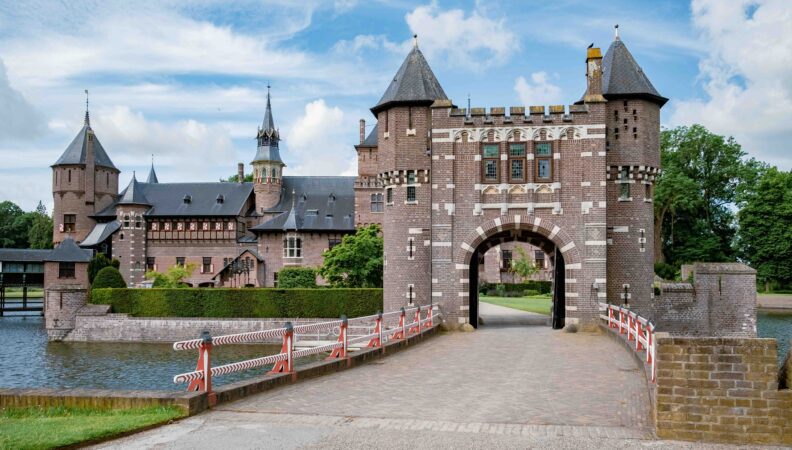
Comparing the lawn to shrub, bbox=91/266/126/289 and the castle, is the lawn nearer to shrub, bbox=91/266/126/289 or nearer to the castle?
the castle

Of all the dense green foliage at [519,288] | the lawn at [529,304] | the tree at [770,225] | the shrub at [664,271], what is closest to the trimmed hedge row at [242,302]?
the lawn at [529,304]

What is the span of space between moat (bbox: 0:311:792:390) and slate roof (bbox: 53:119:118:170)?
21180mm

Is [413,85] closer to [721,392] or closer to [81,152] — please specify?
[721,392]

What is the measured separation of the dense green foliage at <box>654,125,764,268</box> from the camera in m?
62.6

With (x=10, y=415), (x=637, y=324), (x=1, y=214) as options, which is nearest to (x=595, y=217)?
(x=637, y=324)

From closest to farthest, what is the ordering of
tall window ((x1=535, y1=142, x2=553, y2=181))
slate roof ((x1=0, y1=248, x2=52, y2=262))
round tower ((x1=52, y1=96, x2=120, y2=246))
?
tall window ((x1=535, y1=142, x2=553, y2=181)) → slate roof ((x1=0, y1=248, x2=52, y2=262)) → round tower ((x1=52, y1=96, x2=120, y2=246))

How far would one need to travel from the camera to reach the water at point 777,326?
113ft

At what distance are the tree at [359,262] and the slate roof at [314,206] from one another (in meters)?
12.9

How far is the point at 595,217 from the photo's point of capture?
27.1 m

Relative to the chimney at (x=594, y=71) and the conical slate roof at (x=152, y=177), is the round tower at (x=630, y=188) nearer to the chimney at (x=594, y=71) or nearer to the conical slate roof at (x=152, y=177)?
the chimney at (x=594, y=71)

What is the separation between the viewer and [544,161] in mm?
27812

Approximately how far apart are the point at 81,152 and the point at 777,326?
56171mm

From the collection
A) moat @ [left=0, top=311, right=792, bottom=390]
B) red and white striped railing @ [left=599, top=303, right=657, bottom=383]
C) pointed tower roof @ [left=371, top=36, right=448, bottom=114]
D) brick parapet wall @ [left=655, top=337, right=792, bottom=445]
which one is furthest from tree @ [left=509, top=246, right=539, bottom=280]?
brick parapet wall @ [left=655, top=337, right=792, bottom=445]

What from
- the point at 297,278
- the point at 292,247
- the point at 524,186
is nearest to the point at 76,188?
the point at 292,247
